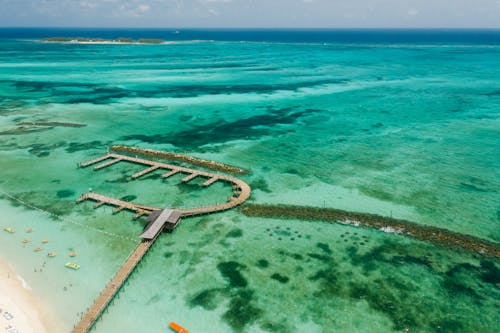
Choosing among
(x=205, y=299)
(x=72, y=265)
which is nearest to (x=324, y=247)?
(x=205, y=299)

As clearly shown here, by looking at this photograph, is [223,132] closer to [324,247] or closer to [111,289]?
[324,247]

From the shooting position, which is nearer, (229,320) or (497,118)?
(229,320)

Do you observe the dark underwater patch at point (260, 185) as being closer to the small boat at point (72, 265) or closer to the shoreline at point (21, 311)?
the small boat at point (72, 265)

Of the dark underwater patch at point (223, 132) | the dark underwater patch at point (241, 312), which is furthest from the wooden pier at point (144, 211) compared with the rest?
the dark underwater patch at point (223, 132)

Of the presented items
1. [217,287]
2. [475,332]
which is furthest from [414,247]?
[217,287]

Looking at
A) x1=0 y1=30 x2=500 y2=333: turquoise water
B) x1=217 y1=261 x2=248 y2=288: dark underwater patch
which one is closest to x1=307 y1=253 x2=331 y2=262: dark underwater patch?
x1=0 y1=30 x2=500 y2=333: turquoise water

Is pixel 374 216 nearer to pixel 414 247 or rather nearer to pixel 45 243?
pixel 414 247
